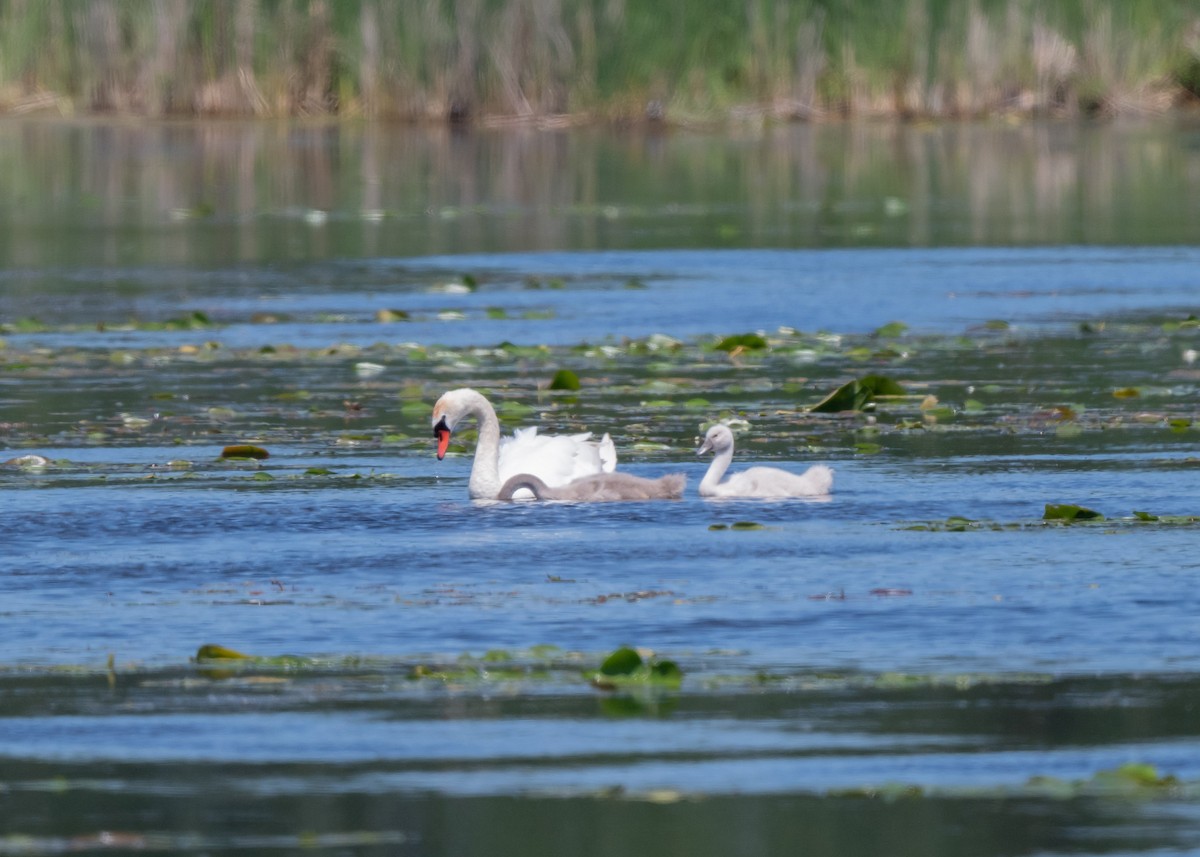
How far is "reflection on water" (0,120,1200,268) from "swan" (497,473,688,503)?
38.7 feet

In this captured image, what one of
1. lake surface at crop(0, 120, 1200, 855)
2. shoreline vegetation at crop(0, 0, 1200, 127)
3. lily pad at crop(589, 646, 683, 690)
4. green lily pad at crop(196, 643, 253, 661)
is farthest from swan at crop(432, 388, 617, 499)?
shoreline vegetation at crop(0, 0, 1200, 127)

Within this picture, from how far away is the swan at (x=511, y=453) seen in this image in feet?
35.3

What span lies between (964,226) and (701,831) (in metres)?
20.1

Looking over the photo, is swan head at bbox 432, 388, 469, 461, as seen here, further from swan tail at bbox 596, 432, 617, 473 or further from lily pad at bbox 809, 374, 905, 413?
lily pad at bbox 809, 374, 905, 413

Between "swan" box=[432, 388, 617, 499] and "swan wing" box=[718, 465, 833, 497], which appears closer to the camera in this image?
"swan wing" box=[718, 465, 833, 497]

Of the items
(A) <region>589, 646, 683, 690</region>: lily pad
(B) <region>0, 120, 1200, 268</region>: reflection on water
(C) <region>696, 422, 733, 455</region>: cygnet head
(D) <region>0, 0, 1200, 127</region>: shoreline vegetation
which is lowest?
(A) <region>589, 646, 683, 690</region>: lily pad

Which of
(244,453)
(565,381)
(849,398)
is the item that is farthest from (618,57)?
(244,453)

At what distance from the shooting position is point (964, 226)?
998 inches

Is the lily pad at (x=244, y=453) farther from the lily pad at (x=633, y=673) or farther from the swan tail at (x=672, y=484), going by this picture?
the lily pad at (x=633, y=673)

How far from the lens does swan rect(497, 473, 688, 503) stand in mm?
10492

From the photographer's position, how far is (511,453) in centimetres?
1099

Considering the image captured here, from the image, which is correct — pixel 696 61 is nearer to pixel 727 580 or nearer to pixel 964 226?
pixel 964 226

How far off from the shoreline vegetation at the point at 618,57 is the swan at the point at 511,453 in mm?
26209

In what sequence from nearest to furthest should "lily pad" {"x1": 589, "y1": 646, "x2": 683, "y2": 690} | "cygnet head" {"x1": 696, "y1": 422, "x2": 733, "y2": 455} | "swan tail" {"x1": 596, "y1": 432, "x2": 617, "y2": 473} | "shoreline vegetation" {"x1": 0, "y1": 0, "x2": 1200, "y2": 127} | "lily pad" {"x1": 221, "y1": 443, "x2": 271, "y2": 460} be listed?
"lily pad" {"x1": 589, "y1": 646, "x2": 683, "y2": 690} < "cygnet head" {"x1": 696, "y1": 422, "x2": 733, "y2": 455} < "swan tail" {"x1": 596, "y1": 432, "x2": 617, "y2": 473} < "lily pad" {"x1": 221, "y1": 443, "x2": 271, "y2": 460} < "shoreline vegetation" {"x1": 0, "y1": 0, "x2": 1200, "y2": 127}
